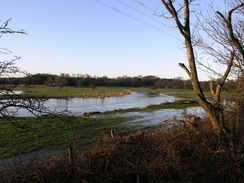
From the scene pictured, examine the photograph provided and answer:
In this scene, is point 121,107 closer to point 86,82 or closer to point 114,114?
point 114,114

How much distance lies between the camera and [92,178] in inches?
154

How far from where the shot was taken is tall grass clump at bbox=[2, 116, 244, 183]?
3.85 metres

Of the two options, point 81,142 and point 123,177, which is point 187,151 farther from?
point 81,142

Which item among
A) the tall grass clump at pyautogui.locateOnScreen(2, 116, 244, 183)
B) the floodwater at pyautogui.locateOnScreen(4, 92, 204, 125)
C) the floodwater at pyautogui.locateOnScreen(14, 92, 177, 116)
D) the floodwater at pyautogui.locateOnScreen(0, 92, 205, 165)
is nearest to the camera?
the tall grass clump at pyautogui.locateOnScreen(2, 116, 244, 183)

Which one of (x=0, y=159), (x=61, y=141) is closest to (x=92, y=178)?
(x=0, y=159)

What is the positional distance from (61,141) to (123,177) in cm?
713

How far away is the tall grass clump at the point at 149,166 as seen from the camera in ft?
12.6

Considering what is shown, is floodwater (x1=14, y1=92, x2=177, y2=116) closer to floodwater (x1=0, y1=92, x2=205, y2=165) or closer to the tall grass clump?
floodwater (x1=0, y1=92, x2=205, y2=165)

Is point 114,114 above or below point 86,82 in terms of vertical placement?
below

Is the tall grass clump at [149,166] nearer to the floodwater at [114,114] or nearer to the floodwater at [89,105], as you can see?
the floodwater at [114,114]

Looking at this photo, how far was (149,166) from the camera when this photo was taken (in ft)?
13.2

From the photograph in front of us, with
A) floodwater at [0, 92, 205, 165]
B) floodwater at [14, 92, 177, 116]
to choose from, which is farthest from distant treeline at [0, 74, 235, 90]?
floodwater at [14, 92, 177, 116]

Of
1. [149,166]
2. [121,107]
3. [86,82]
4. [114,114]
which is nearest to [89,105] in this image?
[121,107]

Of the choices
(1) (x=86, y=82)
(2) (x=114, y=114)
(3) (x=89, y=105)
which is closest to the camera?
(2) (x=114, y=114)
